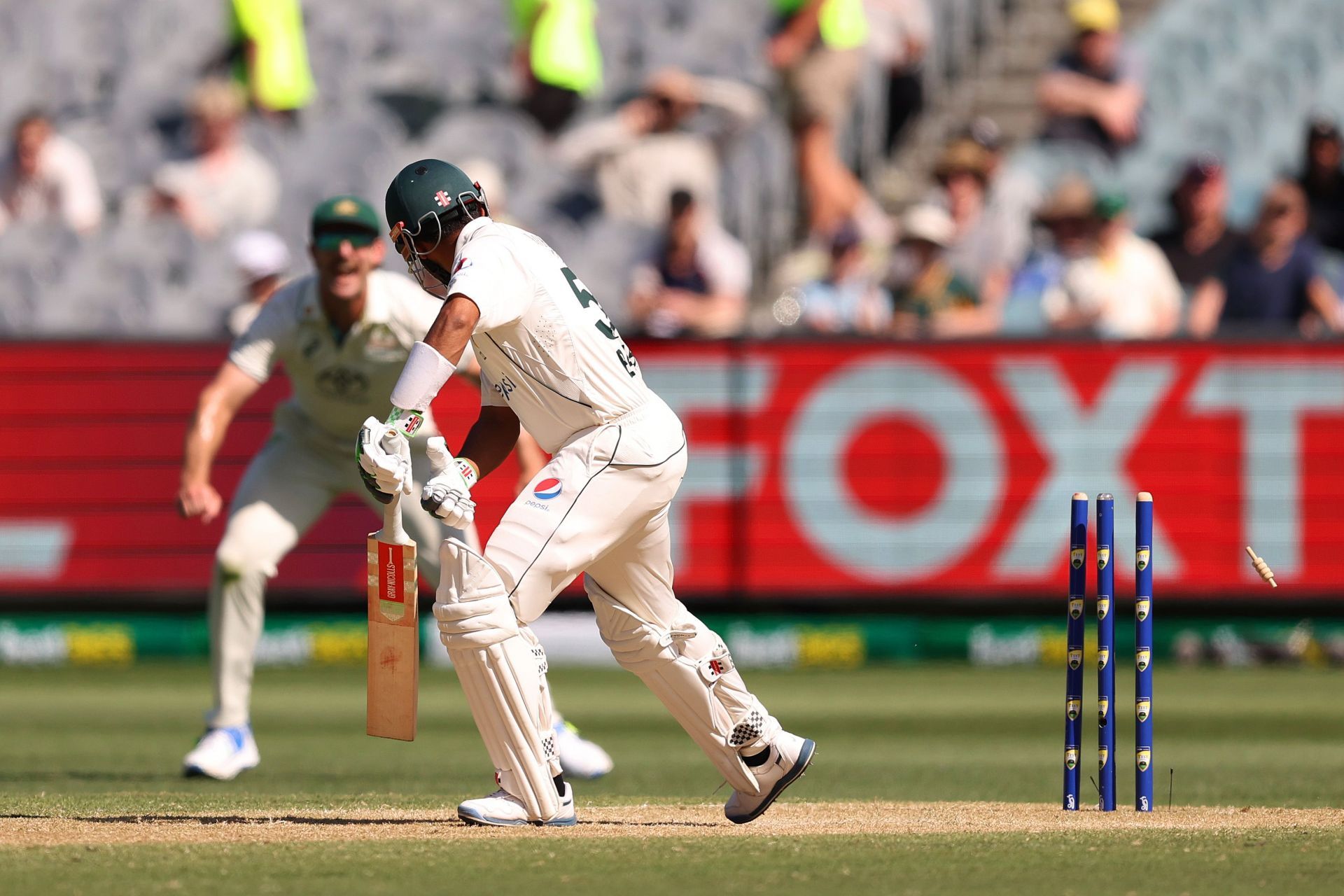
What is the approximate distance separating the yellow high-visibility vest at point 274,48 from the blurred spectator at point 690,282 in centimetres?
358

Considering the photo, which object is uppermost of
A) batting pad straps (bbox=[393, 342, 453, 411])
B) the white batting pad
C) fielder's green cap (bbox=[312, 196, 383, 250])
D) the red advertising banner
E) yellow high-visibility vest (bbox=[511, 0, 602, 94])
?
yellow high-visibility vest (bbox=[511, 0, 602, 94])

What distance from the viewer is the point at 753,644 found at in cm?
1305

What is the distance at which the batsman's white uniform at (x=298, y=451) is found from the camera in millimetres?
7938

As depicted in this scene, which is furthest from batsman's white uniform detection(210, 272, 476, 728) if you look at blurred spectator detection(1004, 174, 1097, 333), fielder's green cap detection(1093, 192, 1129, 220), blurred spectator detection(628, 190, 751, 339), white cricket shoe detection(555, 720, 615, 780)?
fielder's green cap detection(1093, 192, 1129, 220)

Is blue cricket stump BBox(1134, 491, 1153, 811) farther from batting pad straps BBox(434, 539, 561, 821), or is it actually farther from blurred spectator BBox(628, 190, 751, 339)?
blurred spectator BBox(628, 190, 751, 339)

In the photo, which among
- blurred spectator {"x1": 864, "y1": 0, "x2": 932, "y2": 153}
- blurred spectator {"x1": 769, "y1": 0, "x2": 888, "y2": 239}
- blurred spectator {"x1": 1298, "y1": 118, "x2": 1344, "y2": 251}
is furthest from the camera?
blurred spectator {"x1": 864, "y1": 0, "x2": 932, "y2": 153}

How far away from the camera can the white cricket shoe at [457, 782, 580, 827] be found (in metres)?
5.95

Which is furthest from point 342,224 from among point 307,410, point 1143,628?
point 1143,628

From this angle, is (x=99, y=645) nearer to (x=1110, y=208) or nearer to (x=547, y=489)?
(x=1110, y=208)

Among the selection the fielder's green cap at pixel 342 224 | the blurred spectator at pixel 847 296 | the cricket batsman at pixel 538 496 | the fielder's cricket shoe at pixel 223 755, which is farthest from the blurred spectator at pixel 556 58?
the cricket batsman at pixel 538 496

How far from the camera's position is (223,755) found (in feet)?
25.7

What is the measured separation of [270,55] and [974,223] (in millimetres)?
5544

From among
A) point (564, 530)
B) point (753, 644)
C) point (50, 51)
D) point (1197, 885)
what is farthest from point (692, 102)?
point (1197, 885)

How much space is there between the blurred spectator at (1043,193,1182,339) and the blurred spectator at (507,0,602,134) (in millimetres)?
4148
